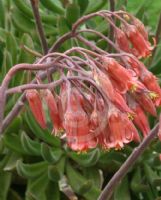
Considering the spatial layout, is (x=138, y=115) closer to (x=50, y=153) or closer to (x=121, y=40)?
(x=121, y=40)

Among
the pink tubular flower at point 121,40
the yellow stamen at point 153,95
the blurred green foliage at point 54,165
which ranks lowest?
the blurred green foliage at point 54,165

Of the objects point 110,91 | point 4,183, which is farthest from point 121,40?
point 4,183

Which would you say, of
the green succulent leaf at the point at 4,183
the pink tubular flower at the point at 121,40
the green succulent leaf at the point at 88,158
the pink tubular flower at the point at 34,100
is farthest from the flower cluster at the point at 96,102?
the green succulent leaf at the point at 4,183

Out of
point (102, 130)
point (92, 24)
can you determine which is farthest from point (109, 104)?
point (92, 24)

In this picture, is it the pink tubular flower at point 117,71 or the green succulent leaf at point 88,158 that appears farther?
the green succulent leaf at point 88,158

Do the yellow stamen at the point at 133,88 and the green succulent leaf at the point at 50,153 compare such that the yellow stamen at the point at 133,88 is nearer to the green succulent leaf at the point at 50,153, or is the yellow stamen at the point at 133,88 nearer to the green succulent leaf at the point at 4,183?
the green succulent leaf at the point at 50,153

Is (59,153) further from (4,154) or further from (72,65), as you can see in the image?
(72,65)

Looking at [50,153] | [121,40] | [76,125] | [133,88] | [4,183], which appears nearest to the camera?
[76,125]
